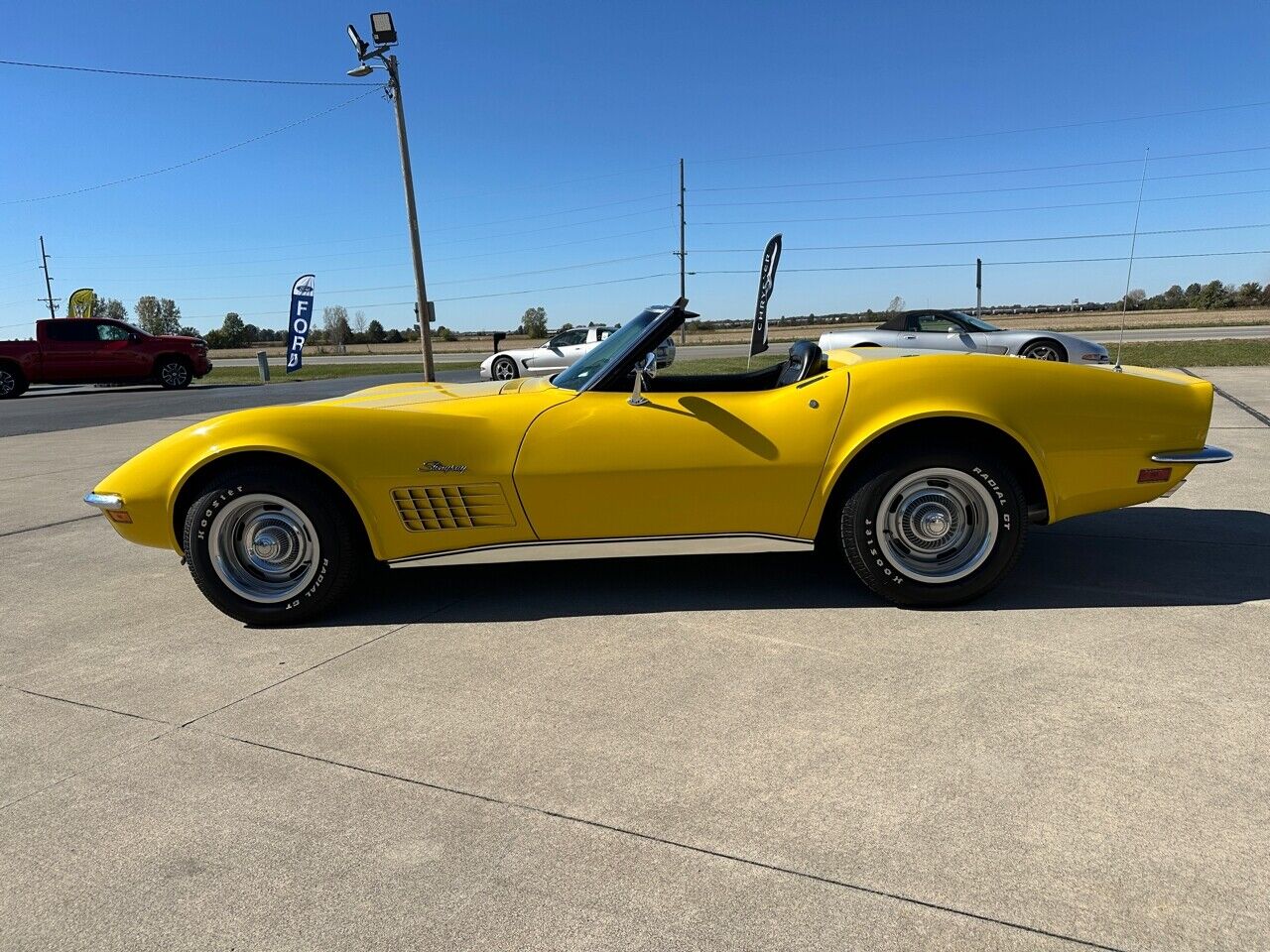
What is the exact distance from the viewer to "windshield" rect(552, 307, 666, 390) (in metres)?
3.44

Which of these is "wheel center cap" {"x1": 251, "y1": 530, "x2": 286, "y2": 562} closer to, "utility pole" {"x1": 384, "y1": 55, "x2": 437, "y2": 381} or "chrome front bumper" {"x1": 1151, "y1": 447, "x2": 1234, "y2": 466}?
"chrome front bumper" {"x1": 1151, "y1": 447, "x2": 1234, "y2": 466}

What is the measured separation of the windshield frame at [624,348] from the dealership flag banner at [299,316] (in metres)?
22.7

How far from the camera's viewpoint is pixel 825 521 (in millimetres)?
3410

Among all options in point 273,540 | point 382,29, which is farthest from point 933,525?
point 382,29

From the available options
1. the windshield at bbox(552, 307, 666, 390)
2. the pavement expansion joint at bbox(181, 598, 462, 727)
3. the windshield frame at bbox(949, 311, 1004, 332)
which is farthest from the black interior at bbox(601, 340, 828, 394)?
the windshield frame at bbox(949, 311, 1004, 332)

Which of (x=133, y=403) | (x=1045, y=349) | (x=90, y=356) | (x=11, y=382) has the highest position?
(x=1045, y=349)

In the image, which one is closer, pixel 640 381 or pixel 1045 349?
pixel 640 381

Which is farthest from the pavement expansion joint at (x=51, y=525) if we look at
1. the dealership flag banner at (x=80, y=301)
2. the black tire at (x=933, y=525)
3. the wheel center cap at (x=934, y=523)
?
the dealership flag banner at (x=80, y=301)

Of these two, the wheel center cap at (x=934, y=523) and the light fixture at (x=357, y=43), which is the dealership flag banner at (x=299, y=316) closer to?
the light fixture at (x=357, y=43)

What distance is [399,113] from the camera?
58.3 feet

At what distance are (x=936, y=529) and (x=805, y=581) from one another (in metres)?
0.65

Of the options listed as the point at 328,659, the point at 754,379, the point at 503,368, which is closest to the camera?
the point at 328,659

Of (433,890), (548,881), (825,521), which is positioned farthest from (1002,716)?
(433,890)

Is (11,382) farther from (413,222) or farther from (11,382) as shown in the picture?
(413,222)
